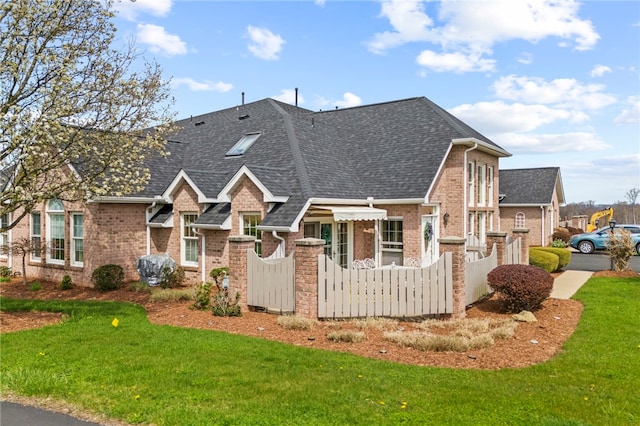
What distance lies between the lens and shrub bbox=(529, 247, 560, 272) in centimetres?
2075

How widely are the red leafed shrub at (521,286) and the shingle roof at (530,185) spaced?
25838 millimetres

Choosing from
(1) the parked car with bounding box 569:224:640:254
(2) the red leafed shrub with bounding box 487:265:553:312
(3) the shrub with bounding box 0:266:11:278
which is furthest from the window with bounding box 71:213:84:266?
(1) the parked car with bounding box 569:224:640:254

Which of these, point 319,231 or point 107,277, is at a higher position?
point 319,231

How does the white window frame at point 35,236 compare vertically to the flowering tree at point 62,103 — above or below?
below

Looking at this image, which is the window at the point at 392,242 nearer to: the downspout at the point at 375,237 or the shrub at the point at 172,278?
the downspout at the point at 375,237

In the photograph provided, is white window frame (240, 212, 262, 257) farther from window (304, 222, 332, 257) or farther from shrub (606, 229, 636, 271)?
shrub (606, 229, 636, 271)

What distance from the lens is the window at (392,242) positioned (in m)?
18.9

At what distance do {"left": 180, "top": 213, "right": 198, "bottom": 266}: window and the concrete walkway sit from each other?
1367cm

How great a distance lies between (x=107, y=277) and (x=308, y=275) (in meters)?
9.24

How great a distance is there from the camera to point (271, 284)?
1236cm

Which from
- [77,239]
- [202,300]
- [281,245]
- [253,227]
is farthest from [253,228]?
[77,239]

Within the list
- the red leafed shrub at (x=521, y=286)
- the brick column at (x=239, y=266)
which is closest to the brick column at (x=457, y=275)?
the red leafed shrub at (x=521, y=286)

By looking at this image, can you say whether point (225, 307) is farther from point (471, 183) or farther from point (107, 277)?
point (471, 183)

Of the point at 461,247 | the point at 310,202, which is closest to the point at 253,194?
the point at 310,202
